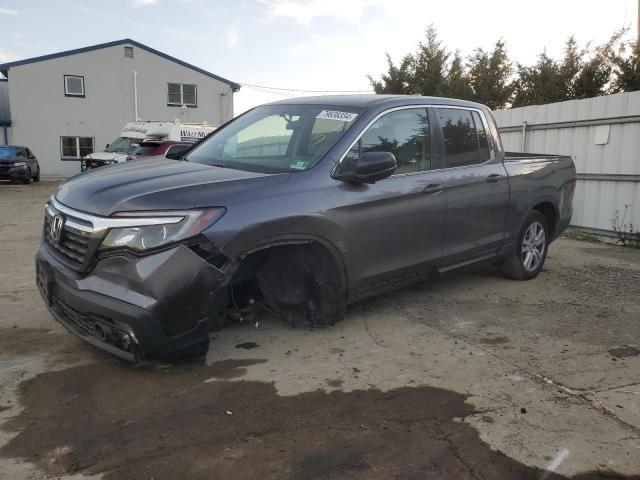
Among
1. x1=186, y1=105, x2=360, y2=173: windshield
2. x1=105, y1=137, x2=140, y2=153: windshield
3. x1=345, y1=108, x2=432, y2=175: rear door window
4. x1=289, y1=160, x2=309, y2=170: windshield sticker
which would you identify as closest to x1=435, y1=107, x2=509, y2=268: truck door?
x1=345, y1=108, x2=432, y2=175: rear door window

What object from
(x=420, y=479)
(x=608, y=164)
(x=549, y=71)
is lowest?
(x=420, y=479)

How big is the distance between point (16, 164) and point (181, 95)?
1098 centimetres

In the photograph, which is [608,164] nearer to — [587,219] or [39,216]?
[587,219]

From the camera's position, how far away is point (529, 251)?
6.08 meters

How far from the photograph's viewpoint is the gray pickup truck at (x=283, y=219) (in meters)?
3.24

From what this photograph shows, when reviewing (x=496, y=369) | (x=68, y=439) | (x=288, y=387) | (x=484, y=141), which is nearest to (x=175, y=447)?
(x=68, y=439)

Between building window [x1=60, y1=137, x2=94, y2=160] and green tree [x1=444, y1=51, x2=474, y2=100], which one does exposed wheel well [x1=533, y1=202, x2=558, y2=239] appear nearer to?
green tree [x1=444, y1=51, x2=474, y2=100]

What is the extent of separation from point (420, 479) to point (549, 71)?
23.4 m

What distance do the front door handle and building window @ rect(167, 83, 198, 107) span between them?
2885 cm

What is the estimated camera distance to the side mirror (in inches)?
154

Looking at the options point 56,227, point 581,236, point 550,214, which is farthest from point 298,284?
point 581,236

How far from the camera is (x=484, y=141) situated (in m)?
5.43

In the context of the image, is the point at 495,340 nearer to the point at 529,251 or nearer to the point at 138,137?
the point at 529,251

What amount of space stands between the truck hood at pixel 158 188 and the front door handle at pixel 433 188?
1.33 m
